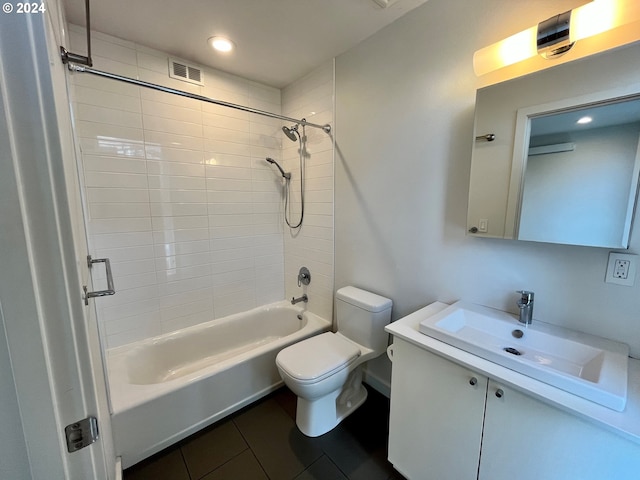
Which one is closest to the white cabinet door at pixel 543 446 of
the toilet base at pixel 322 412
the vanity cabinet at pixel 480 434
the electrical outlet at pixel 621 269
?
the vanity cabinet at pixel 480 434

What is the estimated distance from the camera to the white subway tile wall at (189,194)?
1781 mm

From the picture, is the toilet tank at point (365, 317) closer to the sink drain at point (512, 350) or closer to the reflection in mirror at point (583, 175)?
the sink drain at point (512, 350)

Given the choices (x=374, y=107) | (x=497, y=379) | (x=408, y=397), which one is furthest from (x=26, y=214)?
(x=374, y=107)

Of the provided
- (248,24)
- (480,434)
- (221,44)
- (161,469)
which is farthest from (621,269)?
(221,44)

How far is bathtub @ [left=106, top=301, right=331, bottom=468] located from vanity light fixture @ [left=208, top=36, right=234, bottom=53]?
2118mm

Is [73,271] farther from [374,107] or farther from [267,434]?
[374,107]

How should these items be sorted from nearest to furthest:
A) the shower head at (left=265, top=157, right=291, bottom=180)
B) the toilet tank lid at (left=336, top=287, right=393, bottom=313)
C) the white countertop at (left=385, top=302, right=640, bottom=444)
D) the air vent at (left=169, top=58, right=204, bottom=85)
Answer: the white countertop at (left=385, top=302, right=640, bottom=444), the toilet tank lid at (left=336, top=287, right=393, bottom=313), the air vent at (left=169, top=58, right=204, bottom=85), the shower head at (left=265, top=157, right=291, bottom=180)

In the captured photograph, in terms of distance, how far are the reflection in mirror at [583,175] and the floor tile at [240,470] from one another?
1.77m

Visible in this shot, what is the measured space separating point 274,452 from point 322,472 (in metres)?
0.30

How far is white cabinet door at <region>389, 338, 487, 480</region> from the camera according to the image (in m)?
1.05

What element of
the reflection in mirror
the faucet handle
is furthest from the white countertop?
the reflection in mirror

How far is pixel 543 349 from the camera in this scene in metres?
1.13

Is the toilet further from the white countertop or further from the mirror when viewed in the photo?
the mirror

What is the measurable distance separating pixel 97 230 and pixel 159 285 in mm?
560
